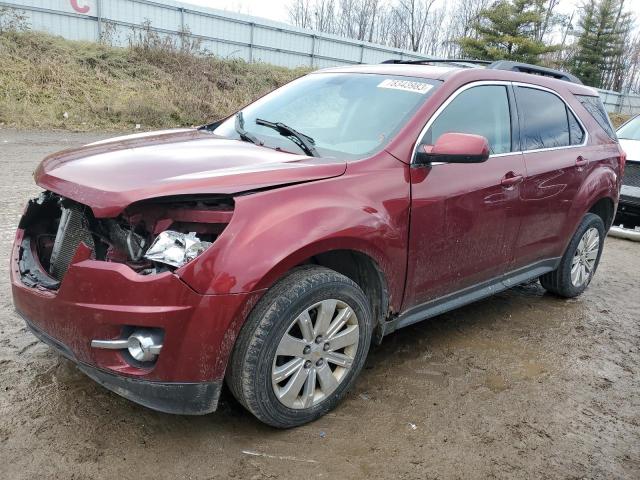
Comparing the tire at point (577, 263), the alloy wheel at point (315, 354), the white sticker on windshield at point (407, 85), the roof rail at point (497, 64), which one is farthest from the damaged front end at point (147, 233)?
the tire at point (577, 263)

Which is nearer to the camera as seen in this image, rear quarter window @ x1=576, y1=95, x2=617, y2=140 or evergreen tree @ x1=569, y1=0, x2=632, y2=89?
rear quarter window @ x1=576, y1=95, x2=617, y2=140

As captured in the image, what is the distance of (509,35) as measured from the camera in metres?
33.3

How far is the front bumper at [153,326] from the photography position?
2264 mm

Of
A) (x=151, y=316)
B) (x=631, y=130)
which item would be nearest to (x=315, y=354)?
(x=151, y=316)

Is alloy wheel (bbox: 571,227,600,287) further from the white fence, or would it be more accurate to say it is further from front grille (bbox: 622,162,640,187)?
the white fence

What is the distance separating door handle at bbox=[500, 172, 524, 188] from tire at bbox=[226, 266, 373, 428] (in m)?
1.36

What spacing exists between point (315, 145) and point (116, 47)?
17.8 metres

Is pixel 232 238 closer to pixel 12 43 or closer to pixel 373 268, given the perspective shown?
pixel 373 268

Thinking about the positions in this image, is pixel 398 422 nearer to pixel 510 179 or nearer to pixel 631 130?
pixel 510 179

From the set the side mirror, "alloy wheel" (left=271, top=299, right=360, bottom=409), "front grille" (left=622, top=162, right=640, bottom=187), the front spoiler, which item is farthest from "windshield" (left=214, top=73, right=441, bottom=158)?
"front grille" (left=622, top=162, right=640, bottom=187)

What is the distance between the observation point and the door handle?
11.8 ft

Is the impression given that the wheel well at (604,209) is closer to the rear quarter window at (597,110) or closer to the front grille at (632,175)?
the rear quarter window at (597,110)

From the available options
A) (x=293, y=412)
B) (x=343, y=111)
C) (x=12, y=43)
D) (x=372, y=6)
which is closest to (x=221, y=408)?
(x=293, y=412)

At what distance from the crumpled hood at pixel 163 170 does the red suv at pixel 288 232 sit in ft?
0.04
